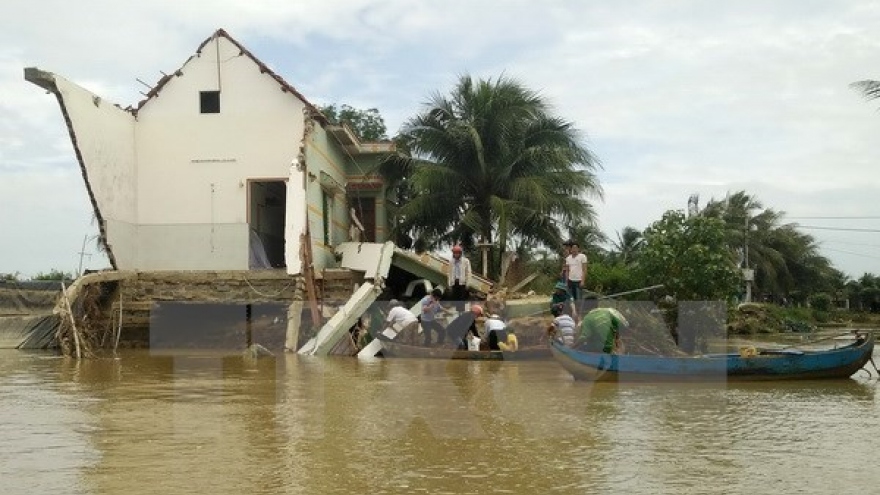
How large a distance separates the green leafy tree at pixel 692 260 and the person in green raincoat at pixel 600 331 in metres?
5.49

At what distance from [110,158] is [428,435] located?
1456 cm

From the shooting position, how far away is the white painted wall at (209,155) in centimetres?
2080

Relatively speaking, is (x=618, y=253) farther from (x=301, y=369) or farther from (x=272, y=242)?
(x=301, y=369)

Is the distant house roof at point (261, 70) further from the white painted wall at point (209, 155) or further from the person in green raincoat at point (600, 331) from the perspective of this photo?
the person in green raincoat at point (600, 331)

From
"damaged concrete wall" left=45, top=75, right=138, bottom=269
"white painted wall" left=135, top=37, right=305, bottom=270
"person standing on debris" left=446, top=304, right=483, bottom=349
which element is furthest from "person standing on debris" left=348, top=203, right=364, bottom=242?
"person standing on debris" left=446, top=304, right=483, bottom=349

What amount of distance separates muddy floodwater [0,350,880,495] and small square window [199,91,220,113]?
9.59 metres

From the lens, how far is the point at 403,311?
55.9ft

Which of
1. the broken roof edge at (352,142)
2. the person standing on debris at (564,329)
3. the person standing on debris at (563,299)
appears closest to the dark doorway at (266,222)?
the broken roof edge at (352,142)

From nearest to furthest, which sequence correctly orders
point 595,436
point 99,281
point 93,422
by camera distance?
1. point 595,436
2. point 93,422
3. point 99,281

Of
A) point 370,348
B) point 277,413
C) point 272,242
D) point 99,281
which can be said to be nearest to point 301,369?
point 370,348

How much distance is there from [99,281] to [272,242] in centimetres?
680

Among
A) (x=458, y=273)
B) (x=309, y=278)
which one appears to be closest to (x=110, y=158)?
(x=309, y=278)

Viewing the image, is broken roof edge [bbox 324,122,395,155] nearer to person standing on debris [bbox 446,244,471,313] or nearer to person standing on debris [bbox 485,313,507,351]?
→ person standing on debris [bbox 446,244,471,313]

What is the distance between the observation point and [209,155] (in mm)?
20984
